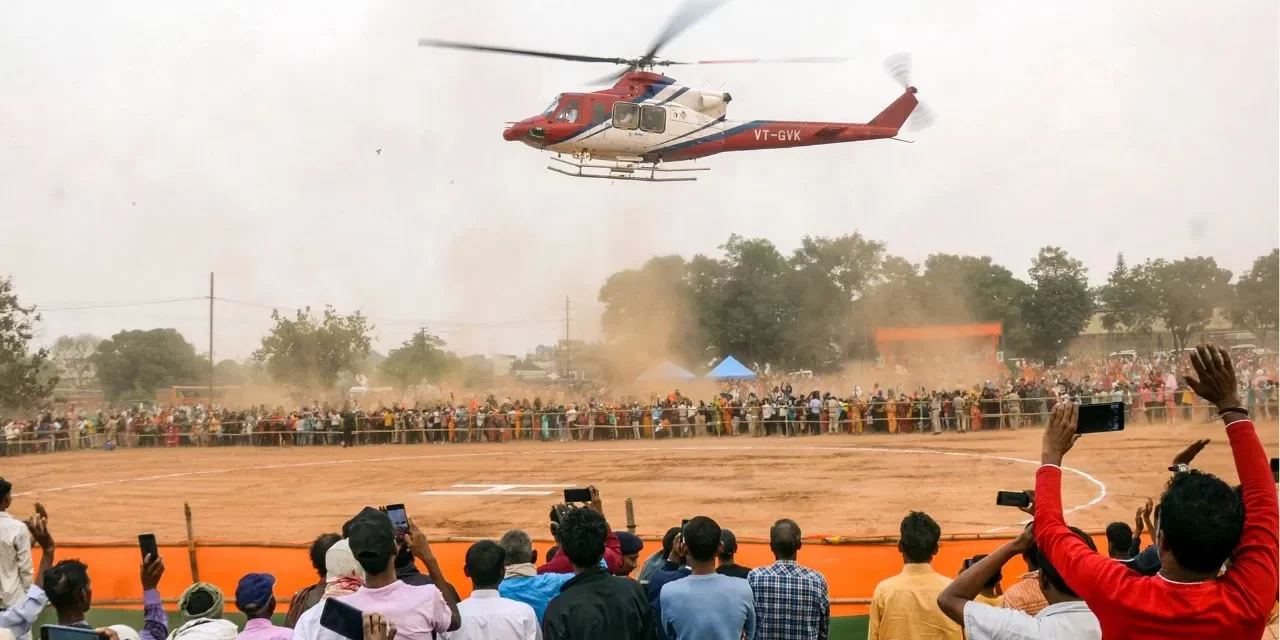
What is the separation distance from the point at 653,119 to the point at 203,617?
2104cm

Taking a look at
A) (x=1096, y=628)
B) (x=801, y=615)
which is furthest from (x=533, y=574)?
(x=1096, y=628)

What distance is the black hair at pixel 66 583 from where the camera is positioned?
199 inches

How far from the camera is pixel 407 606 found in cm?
426

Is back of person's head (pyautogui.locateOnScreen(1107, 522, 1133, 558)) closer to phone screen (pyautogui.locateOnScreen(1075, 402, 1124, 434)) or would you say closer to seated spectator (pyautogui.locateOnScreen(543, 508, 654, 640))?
seated spectator (pyautogui.locateOnScreen(543, 508, 654, 640))

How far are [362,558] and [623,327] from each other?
59.9 m

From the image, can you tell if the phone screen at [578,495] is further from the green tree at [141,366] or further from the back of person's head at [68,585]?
the green tree at [141,366]

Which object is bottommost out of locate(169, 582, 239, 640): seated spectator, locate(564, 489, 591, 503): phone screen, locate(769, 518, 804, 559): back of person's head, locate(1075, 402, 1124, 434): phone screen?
locate(169, 582, 239, 640): seated spectator

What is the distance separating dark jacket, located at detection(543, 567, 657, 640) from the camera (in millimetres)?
4566

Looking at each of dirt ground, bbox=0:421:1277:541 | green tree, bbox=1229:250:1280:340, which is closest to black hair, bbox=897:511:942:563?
dirt ground, bbox=0:421:1277:541

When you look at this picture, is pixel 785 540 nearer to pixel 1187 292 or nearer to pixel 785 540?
pixel 785 540

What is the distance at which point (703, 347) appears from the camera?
63.5m

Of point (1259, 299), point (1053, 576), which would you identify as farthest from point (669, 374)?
point (1053, 576)

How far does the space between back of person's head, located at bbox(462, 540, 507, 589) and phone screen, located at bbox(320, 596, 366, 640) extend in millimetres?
1407

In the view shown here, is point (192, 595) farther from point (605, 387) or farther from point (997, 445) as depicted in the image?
point (605, 387)
